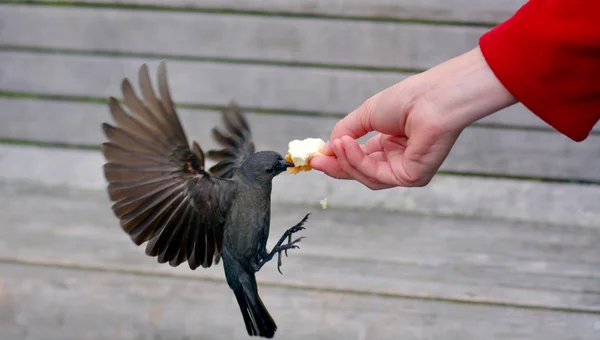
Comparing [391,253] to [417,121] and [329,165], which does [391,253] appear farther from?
[417,121]

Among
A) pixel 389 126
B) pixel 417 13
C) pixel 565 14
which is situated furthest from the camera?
pixel 417 13

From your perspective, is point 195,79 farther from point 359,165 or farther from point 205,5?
point 359,165

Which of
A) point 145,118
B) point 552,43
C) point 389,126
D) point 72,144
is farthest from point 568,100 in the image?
point 72,144

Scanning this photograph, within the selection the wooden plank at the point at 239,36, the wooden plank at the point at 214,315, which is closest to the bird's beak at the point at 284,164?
the wooden plank at the point at 214,315

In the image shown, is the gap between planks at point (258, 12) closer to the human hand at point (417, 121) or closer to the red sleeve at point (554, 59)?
the human hand at point (417, 121)

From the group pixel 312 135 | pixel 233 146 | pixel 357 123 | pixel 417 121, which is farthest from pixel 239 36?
pixel 417 121
